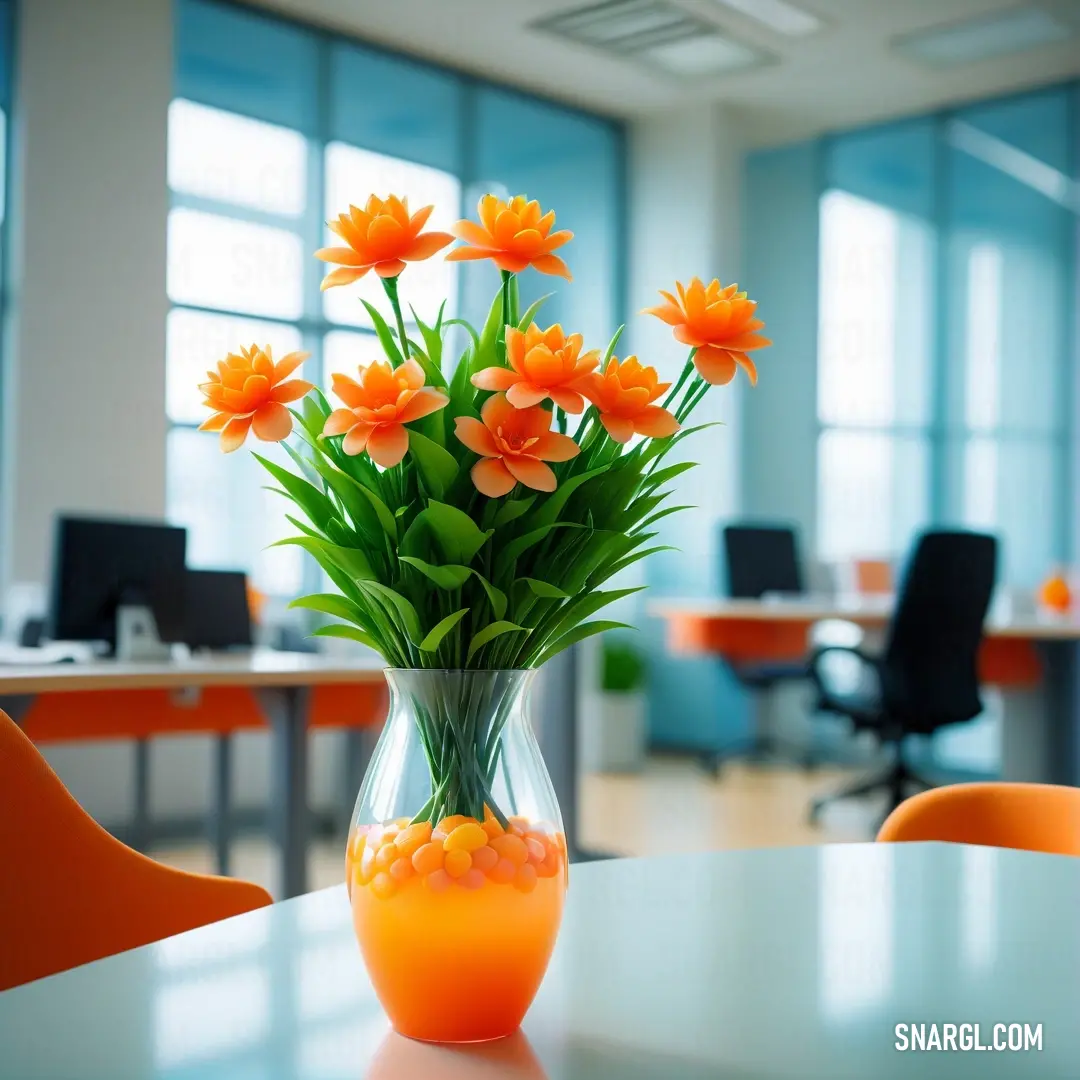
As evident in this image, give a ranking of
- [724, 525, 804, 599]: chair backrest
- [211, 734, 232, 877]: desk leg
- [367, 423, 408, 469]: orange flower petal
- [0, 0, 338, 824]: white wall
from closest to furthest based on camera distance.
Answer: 1. [367, 423, 408, 469]: orange flower petal
2. [211, 734, 232, 877]: desk leg
3. [0, 0, 338, 824]: white wall
4. [724, 525, 804, 599]: chair backrest

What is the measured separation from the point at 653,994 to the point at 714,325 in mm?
446

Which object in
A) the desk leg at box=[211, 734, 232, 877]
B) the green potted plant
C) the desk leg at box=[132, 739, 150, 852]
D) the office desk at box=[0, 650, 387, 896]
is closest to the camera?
the office desk at box=[0, 650, 387, 896]

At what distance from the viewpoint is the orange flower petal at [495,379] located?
81 cm

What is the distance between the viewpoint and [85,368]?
5.38 metres

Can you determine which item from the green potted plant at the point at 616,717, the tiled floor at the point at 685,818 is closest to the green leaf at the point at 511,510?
the tiled floor at the point at 685,818

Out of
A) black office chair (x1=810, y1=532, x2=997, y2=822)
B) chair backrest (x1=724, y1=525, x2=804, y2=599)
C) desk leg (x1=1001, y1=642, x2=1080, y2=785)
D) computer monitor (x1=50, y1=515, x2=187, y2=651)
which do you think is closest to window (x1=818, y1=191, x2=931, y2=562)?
chair backrest (x1=724, y1=525, x2=804, y2=599)

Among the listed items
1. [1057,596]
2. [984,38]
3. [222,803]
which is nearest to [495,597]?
[222,803]

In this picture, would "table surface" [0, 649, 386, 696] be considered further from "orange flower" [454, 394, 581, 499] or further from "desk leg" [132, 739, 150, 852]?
"orange flower" [454, 394, 581, 499]

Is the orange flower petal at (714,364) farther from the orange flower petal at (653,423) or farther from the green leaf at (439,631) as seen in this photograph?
the green leaf at (439,631)

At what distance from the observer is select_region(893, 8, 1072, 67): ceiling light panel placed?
249 inches

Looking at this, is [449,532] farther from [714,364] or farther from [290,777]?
[290,777]

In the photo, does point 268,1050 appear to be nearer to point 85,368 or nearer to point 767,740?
point 85,368

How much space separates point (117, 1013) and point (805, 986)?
0.46 meters

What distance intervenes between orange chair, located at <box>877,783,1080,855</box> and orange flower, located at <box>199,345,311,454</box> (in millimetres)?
1097
